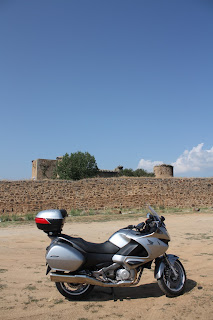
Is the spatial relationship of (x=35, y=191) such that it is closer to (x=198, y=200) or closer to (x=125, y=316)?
(x=198, y=200)

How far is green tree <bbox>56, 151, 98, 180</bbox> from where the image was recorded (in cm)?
3738

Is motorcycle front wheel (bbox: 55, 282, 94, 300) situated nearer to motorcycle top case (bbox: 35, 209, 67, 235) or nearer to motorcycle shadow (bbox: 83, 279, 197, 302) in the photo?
motorcycle shadow (bbox: 83, 279, 197, 302)

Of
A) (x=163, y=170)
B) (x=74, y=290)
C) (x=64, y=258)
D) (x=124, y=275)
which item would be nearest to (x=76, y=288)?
(x=74, y=290)

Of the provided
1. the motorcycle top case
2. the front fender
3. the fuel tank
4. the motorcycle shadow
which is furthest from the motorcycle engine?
the motorcycle top case

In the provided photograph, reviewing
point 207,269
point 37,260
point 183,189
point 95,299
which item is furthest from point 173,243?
point 183,189

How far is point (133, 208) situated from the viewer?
2356cm

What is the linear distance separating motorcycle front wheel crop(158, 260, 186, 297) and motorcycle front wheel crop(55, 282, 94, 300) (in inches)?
42.1

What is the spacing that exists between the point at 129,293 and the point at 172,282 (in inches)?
26.9

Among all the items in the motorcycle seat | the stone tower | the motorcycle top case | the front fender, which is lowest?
the front fender

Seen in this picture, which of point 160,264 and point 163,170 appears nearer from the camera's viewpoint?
point 160,264

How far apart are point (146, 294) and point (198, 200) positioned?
21494mm

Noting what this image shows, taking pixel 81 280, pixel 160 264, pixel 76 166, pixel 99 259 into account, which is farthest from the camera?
pixel 76 166

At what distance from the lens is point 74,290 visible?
428 cm

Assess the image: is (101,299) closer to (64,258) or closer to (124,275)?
(124,275)
